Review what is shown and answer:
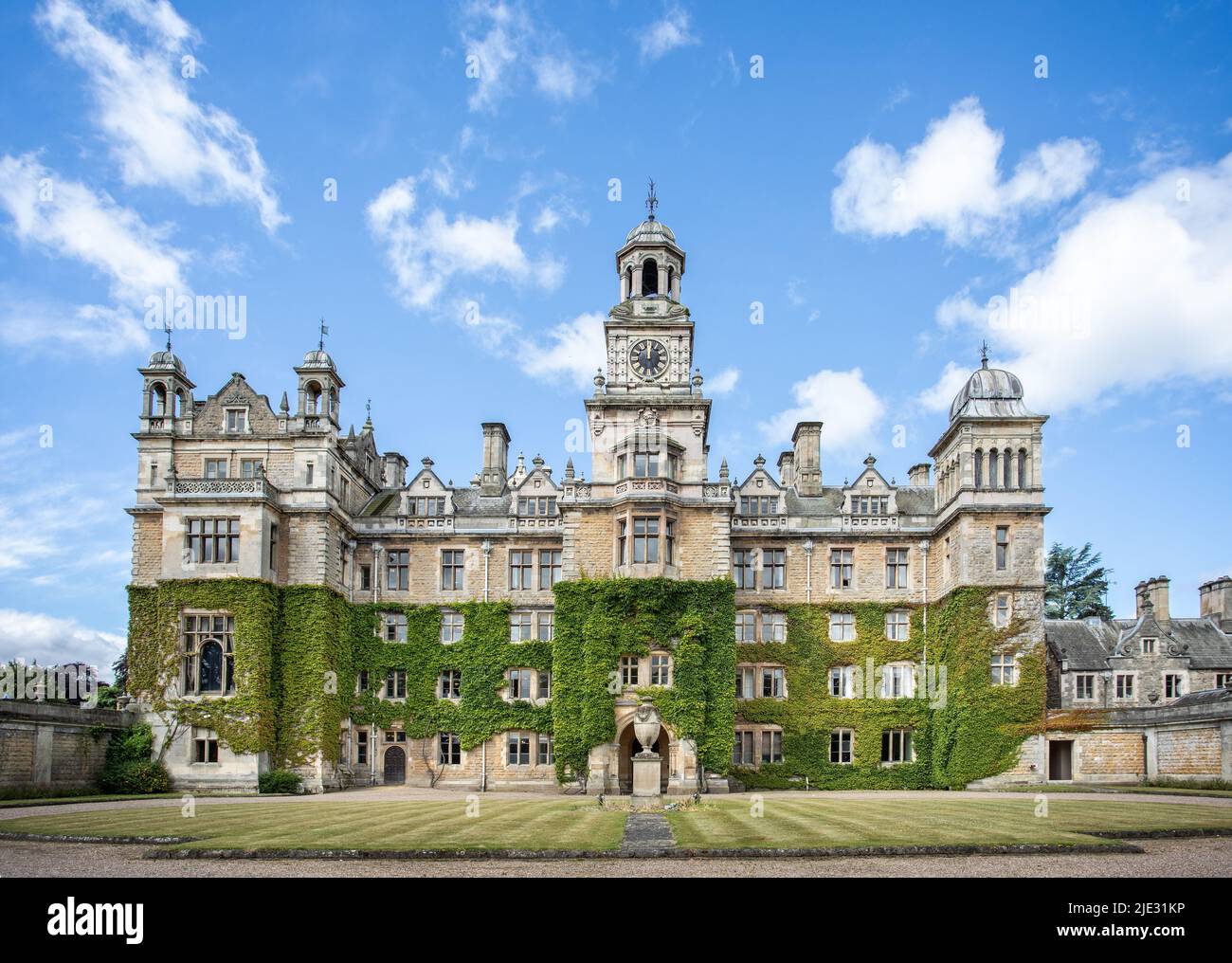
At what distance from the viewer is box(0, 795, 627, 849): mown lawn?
61.6 feet

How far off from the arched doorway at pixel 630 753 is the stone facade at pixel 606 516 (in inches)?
6.3

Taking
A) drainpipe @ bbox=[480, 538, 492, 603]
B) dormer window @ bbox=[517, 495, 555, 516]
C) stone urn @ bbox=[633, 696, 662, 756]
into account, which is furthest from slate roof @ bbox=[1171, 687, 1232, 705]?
drainpipe @ bbox=[480, 538, 492, 603]

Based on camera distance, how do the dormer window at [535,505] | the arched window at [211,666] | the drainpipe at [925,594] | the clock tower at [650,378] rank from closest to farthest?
the arched window at [211,666] < the clock tower at [650,378] < the drainpipe at [925,594] < the dormer window at [535,505]

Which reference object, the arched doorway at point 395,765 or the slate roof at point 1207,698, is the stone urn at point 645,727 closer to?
the arched doorway at point 395,765

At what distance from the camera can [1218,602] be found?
49156mm

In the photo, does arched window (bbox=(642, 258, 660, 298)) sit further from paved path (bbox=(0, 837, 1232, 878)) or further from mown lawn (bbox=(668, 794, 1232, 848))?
paved path (bbox=(0, 837, 1232, 878))

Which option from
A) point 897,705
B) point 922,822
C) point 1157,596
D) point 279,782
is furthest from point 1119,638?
point 279,782

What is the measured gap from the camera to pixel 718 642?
1507 inches

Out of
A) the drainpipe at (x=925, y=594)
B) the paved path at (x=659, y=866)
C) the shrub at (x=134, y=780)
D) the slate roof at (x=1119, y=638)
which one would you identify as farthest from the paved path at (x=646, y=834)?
the slate roof at (x=1119, y=638)

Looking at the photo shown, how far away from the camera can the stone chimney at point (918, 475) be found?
47.1 m

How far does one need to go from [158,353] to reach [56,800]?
18.8 m

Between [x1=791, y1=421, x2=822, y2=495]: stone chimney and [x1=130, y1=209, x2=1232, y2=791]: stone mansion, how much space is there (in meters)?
0.10
